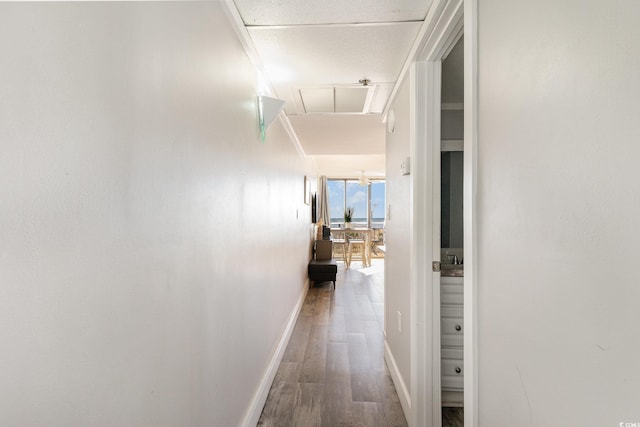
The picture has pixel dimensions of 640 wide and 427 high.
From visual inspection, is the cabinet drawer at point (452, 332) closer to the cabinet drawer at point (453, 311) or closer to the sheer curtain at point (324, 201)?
the cabinet drawer at point (453, 311)

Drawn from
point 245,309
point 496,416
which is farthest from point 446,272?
point 245,309

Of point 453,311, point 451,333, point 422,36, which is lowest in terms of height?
point 451,333

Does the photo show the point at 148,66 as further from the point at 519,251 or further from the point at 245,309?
the point at 245,309

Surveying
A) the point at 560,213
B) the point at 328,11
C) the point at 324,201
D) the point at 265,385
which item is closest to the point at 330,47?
the point at 328,11

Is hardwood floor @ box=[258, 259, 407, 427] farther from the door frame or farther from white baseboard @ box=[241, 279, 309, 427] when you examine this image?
the door frame

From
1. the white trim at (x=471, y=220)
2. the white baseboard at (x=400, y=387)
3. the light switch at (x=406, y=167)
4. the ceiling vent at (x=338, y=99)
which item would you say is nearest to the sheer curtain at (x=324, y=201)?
the ceiling vent at (x=338, y=99)

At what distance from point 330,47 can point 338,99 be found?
748 mm

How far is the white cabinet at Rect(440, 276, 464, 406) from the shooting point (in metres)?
1.78

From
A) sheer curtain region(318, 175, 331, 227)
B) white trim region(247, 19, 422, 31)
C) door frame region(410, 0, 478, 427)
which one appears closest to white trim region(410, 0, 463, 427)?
door frame region(410, 0, 478, 427)

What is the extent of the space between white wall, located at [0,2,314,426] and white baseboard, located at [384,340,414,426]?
1000mm

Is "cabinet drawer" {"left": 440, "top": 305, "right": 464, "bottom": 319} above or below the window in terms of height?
below

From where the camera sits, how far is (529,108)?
64cm

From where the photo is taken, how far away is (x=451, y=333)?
5.90ft

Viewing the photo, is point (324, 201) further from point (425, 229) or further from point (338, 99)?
point (425, 229)
